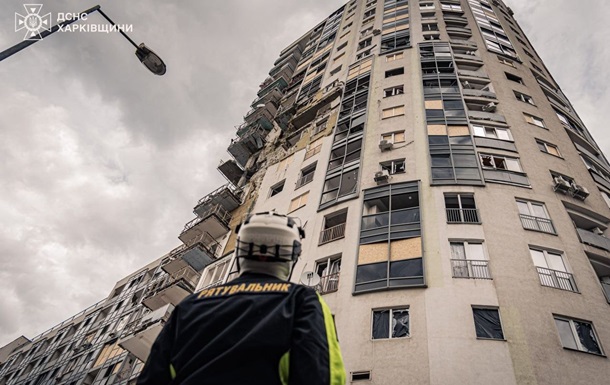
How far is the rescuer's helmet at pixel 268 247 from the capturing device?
324cm

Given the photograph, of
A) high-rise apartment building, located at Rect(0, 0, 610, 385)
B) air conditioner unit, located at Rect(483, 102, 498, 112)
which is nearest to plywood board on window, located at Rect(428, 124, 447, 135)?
high-rise apartment building, located at Rect(0, 0, 610, 385)

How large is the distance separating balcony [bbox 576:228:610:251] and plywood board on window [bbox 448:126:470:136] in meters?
6.98

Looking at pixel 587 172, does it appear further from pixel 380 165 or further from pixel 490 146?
pixel 380 165

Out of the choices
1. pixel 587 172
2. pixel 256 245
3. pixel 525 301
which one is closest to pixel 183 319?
pixel 256 245

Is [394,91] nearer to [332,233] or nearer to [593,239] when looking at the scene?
[332,233]

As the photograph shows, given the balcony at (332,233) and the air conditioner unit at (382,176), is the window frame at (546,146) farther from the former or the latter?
the balcony at (332,233)

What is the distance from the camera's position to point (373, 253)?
56.3 ft

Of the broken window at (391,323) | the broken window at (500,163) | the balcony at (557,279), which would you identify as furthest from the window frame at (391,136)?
the broken window at (391,323)

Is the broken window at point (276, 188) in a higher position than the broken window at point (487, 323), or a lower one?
higher

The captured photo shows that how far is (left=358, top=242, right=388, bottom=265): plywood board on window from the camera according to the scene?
16.9m

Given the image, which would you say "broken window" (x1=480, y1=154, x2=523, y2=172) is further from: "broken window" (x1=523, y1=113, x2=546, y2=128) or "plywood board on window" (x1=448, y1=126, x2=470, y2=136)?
"broken window" (x1=523, y1=113, x2=546, y2=128)

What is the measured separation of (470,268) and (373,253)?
3.61m

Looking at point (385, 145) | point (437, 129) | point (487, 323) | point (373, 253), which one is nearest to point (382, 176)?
point (385, 145)

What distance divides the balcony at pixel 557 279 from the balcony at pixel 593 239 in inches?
104
